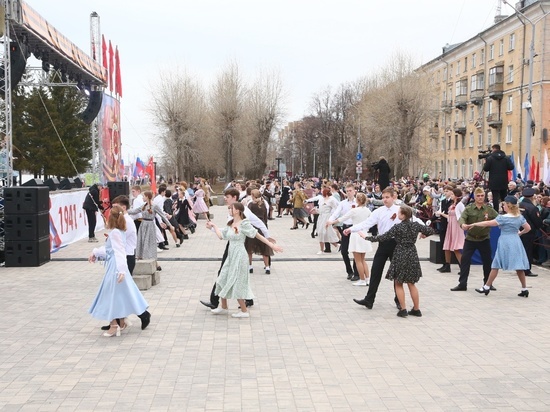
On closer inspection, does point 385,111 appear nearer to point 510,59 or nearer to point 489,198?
point 510,59

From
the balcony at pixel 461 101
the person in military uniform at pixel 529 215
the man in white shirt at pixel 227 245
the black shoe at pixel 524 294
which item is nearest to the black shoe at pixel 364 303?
the man in white shirt at pixel 227 245

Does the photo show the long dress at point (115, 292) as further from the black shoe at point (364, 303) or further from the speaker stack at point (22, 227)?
the speaker stack at point (22, 227)

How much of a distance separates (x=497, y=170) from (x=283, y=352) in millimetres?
10717

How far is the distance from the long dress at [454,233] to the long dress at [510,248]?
244cm

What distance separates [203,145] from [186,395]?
5503 cm

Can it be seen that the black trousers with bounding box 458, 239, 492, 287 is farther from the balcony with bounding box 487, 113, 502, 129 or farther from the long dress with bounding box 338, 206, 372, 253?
the balcony with bounding box 487, 113, 502, 129

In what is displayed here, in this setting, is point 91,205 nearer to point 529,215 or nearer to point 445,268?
point 445,268

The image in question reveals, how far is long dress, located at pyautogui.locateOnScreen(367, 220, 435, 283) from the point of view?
901 cm

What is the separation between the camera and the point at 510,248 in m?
10.5

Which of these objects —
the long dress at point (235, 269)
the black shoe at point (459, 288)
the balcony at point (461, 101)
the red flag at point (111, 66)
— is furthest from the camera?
the balcony at point (461, 101)

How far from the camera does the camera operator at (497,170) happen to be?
16.2m

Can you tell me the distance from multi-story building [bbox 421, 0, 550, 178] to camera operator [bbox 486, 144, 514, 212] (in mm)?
27843

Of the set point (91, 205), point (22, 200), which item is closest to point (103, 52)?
point (91, 205)

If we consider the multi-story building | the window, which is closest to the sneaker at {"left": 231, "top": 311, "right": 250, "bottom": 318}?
the multi-story building
